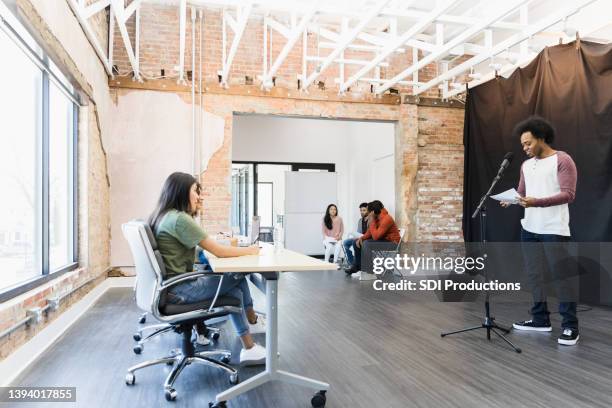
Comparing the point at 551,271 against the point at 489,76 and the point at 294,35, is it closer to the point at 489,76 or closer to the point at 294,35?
the point at 294,35

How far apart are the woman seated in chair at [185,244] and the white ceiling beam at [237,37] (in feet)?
7.36

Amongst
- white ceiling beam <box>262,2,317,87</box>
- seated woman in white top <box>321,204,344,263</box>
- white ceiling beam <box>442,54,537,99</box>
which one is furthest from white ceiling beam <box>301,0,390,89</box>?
seated woman in white top <box>321,204,344,263</box>

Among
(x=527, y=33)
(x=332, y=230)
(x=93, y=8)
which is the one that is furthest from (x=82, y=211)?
(x=527, y=33)

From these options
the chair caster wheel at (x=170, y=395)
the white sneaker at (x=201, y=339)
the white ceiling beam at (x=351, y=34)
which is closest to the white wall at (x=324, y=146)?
the white ceiling beam at (x=351, y=34)

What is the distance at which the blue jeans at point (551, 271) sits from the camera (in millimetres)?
3469

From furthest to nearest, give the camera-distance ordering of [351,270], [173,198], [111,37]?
[351,270] → [111,37] → [173,198]

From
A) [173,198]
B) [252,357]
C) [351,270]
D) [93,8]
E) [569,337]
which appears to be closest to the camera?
[173,198]

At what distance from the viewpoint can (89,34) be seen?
15.4 feet

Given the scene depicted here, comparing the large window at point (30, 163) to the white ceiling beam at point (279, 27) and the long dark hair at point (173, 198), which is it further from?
the white ceiling beam at point (279, 27)

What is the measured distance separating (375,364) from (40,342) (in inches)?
90.8

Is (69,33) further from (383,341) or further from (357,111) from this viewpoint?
(357,111)

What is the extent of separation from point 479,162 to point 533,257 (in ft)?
10.3

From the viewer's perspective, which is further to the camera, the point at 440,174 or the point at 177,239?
the point at 440,174

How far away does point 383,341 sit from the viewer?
358 cm
